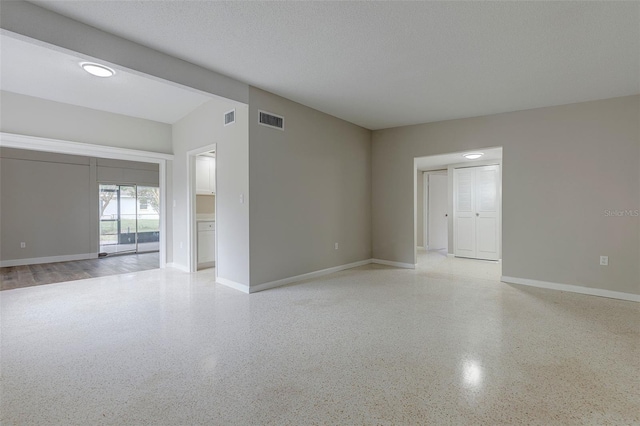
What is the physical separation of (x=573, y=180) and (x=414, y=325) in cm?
328

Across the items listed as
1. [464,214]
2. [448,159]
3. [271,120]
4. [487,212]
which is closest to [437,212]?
[464,214]

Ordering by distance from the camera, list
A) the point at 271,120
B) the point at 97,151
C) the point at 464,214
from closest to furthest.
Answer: the point at 271,120 < the point at 97,151 < the point at 464,214

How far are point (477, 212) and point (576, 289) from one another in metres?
2.85

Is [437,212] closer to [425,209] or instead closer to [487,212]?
[425,209]

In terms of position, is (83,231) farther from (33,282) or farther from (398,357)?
(398,357)

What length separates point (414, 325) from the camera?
2955 mm

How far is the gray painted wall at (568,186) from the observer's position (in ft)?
12.7

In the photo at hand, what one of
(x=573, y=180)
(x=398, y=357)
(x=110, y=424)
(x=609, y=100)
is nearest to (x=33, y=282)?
(x=110, y=424)

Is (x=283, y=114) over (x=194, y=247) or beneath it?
over

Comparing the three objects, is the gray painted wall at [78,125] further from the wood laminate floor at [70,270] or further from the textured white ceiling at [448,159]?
the textured white ceiling at [448,159]

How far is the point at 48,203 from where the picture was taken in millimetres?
6543

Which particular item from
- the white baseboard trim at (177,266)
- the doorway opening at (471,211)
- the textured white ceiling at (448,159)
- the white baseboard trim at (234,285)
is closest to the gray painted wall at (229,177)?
the white baseboard trim at (234,285)

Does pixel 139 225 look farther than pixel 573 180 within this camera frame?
Yes

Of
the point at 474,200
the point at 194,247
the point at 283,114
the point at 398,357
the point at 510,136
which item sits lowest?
the point at 398,357
